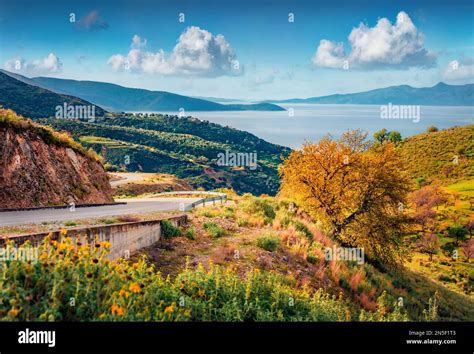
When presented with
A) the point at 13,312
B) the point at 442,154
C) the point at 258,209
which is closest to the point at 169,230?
the point at 258,209

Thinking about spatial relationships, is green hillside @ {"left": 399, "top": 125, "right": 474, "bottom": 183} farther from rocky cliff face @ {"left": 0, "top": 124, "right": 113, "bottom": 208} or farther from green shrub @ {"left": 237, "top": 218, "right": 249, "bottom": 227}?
rocky cliff face @ {"left": 0, "top": 124, "right": 113, "bottom": 208}

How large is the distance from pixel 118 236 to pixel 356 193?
15.5 meters

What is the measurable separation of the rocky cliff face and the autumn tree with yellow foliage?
33.9 ft

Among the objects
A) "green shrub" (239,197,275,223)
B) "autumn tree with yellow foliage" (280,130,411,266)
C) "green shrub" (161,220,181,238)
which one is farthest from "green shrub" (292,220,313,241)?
"green shrub" (161,220,181,238)

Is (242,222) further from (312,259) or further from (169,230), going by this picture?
(169,230)

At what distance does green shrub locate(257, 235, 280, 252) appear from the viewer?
12.5 meters

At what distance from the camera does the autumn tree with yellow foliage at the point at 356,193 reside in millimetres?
22125

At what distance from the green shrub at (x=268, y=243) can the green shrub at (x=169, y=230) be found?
7.53ft

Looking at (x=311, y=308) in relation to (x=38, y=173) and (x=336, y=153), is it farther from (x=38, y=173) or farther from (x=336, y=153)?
(x=336, y=153)
